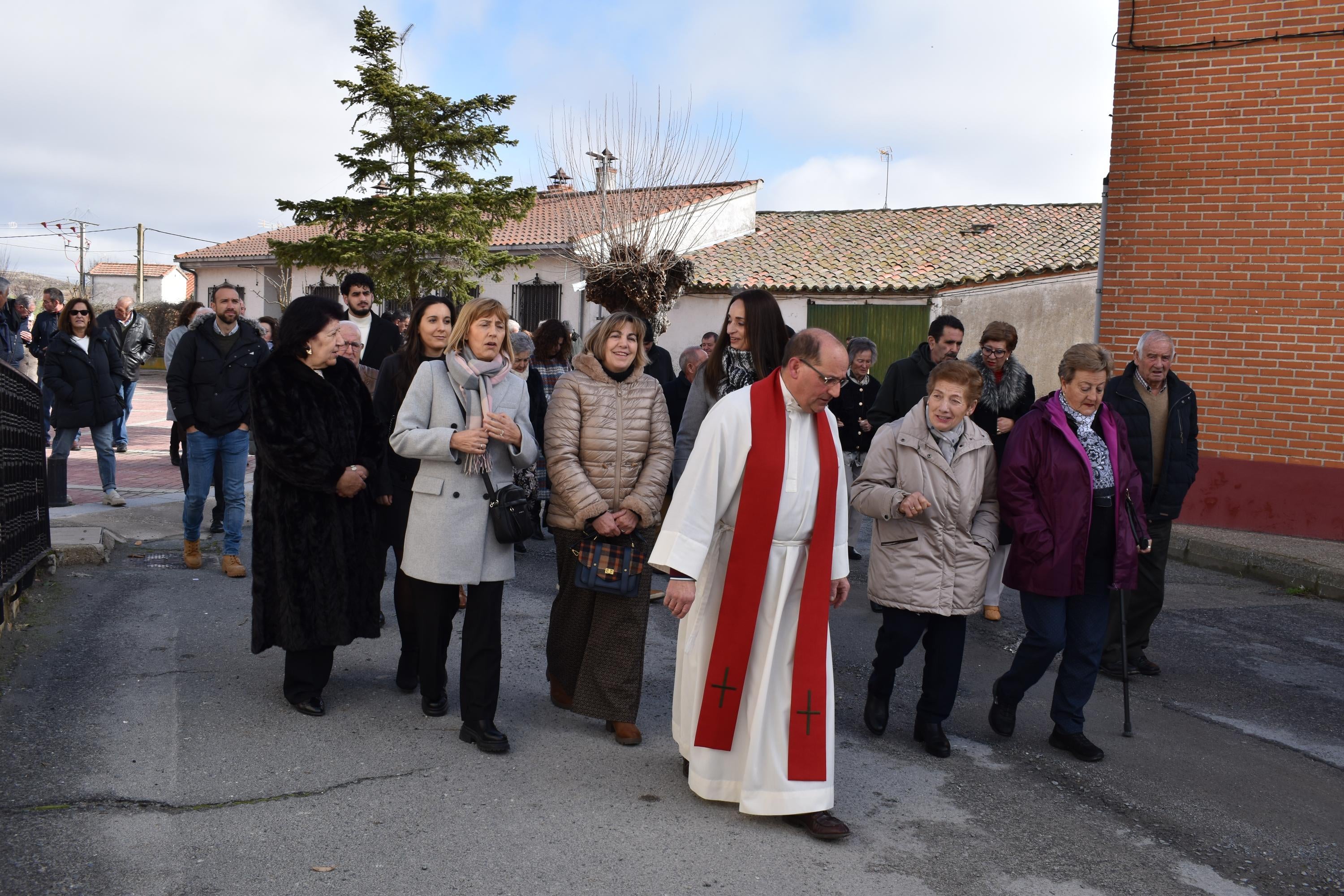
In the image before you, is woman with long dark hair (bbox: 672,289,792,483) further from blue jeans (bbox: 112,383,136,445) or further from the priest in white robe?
blue jeans (bbox: 112,383,136,445)

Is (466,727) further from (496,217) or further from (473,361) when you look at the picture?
(496,217)

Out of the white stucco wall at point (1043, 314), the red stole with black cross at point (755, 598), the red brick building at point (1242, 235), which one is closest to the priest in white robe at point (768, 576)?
the red stole with black cross at point (755, 598)

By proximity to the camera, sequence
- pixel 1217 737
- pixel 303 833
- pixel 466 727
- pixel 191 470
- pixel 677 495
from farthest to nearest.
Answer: pixel 191 470, pixel 1217 737, pixel 466 727, pixel 677 495, pixel 303 833

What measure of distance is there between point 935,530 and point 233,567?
4.89 metres

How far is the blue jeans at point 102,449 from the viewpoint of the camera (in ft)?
33.3

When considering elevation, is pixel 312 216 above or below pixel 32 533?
above

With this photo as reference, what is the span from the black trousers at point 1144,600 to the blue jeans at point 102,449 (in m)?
8.39

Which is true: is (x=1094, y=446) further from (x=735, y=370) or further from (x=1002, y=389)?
(x=1002, y=389)

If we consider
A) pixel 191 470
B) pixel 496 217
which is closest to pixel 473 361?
pixel 191 470

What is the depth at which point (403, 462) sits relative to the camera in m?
5.56

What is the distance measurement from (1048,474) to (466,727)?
2689 mm

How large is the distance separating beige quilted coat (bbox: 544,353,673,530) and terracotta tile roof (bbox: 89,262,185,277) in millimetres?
70985

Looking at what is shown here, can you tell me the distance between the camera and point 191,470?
752 cm

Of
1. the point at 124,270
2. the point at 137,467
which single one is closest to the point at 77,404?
the point at 137,467
